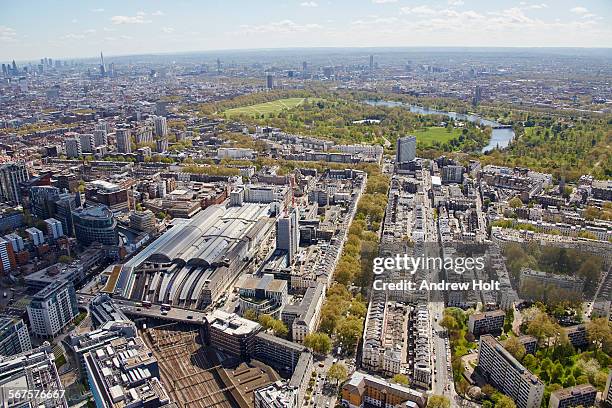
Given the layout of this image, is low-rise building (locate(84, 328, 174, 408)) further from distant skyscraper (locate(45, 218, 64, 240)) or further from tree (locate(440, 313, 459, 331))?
distant skyscraper (locate(45, 218, 64, 240))

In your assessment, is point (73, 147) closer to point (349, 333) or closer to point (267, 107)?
point (267, 107)

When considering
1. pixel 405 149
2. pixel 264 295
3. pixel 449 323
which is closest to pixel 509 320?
pixel 449 323

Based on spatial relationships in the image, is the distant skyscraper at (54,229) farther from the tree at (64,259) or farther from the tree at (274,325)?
the tree at (274,325)

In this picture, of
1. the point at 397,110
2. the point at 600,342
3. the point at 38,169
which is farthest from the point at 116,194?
the point at 397,110

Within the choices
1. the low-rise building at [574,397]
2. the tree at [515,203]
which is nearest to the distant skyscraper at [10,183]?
the tree at [515,203]

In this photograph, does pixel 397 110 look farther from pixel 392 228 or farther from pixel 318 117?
pixel 392 228

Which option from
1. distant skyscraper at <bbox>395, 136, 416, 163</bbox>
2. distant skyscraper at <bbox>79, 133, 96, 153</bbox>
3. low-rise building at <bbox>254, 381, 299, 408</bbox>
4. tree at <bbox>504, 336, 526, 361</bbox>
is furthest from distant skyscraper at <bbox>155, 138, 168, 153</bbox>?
tree at <bbox>504, 336, 526, 361</bbox>
